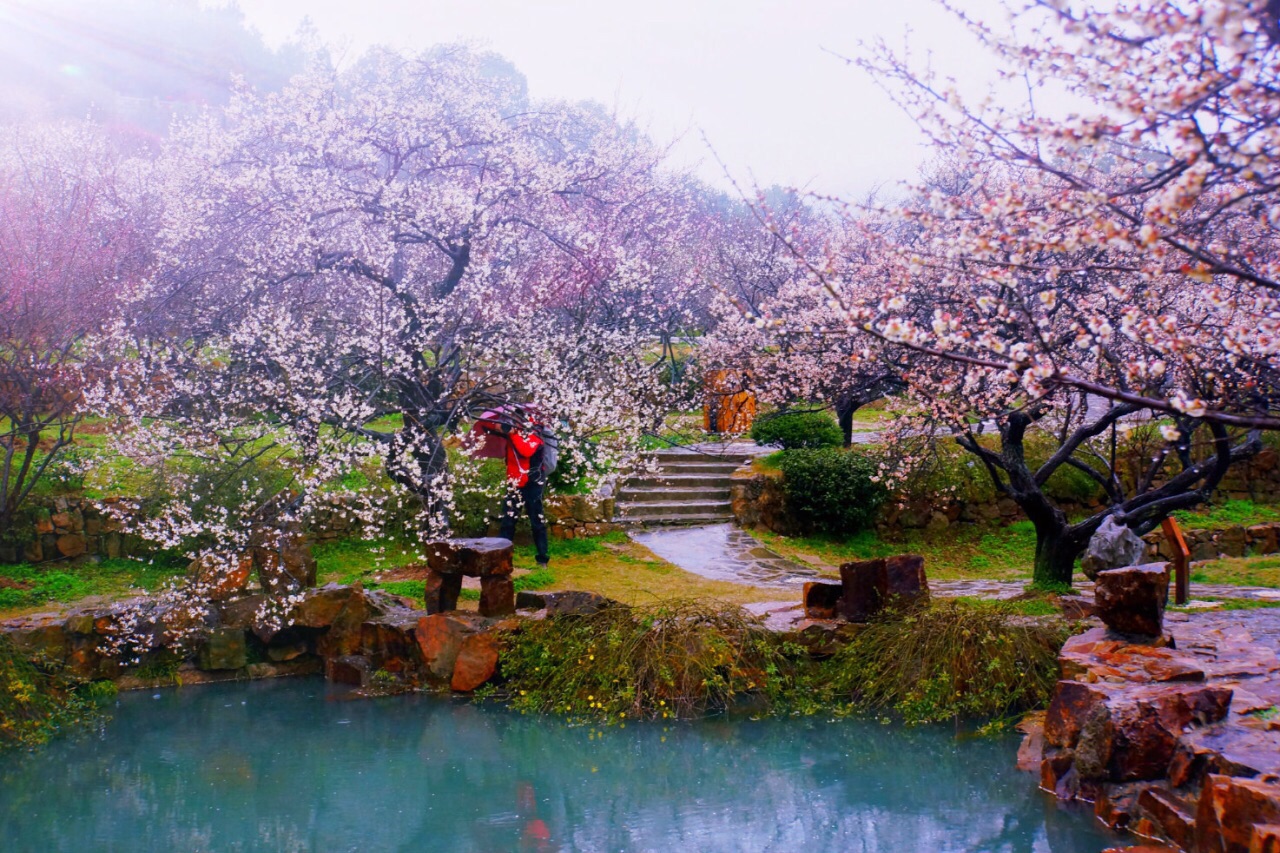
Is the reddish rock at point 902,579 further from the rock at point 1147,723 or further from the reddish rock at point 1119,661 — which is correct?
the rock at point 1147,723

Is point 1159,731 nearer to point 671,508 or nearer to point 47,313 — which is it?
point 671,508

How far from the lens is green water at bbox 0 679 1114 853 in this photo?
238 inches

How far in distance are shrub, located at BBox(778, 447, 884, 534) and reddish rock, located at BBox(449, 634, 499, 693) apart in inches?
244

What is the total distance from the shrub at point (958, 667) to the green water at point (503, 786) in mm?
332

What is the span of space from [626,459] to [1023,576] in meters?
5.26

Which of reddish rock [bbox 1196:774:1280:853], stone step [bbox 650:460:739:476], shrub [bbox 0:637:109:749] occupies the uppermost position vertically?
stone step [bbox 650:460:739:476]

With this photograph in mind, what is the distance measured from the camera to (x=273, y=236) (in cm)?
1158

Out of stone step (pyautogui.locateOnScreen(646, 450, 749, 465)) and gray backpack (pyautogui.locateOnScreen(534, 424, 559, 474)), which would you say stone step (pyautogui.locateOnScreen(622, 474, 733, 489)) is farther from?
gray backpack (pyautogui.locateOnScreen(534, 424, 559, 474))

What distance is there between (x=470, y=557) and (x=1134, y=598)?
217 inches

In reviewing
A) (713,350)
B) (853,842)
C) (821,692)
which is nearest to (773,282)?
(713,350)

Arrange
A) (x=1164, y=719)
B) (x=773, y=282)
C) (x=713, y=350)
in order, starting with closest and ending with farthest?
(x=1164, y=719)
(x=713, y=350)
(x=773, y=282)

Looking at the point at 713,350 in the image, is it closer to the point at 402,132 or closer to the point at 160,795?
the point at 402,132

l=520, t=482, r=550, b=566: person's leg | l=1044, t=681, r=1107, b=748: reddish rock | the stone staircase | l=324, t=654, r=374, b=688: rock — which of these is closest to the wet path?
the stone staircase

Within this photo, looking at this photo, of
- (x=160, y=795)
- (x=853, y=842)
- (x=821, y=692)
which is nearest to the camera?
(x=853, y=842)
